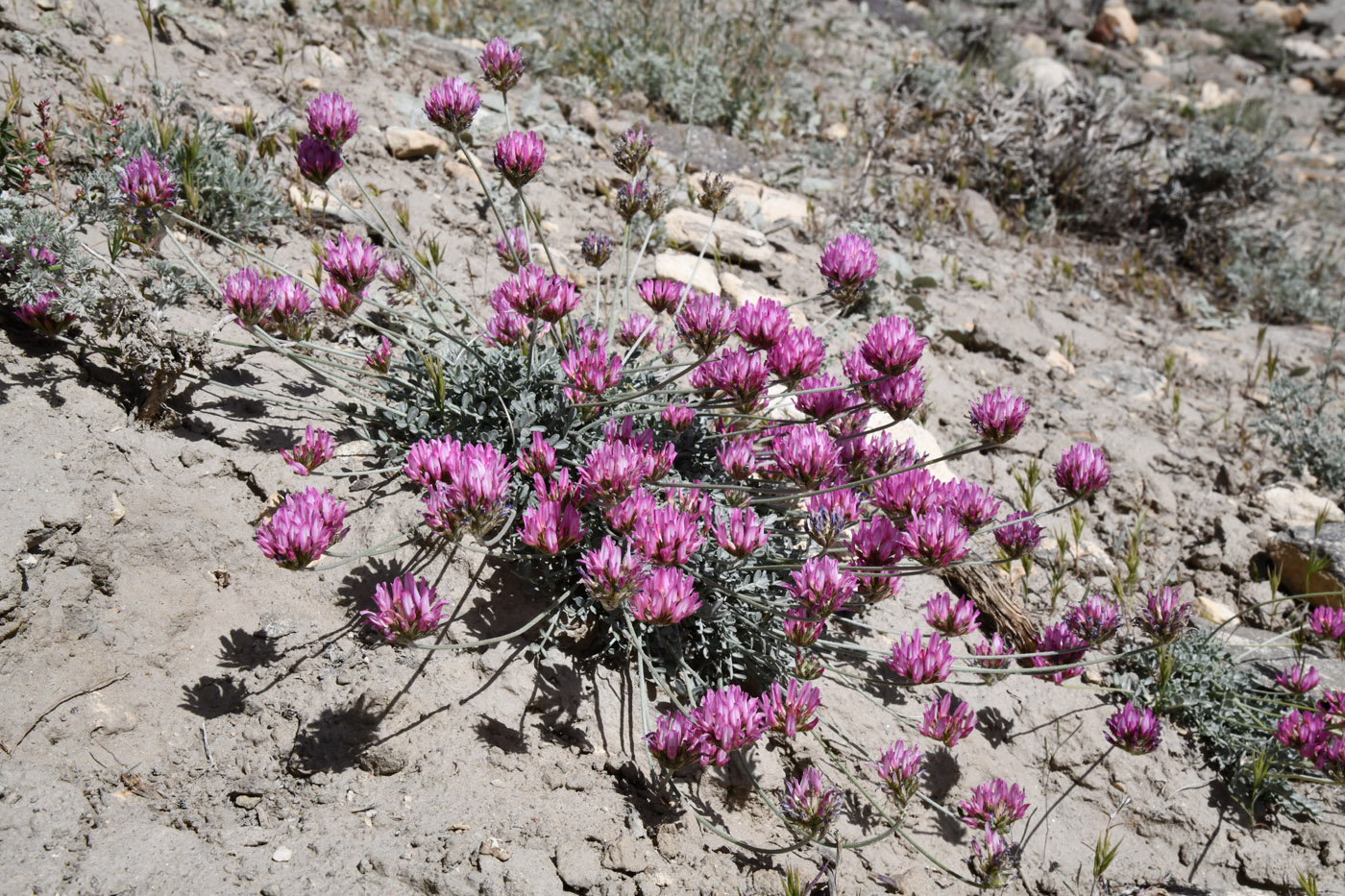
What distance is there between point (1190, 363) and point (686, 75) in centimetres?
418

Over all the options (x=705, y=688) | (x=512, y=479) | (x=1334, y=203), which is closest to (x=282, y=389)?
(x=512, y=479)

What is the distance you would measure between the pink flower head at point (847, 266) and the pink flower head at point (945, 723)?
4.63ft

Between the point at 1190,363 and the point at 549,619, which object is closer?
the point at 549,619

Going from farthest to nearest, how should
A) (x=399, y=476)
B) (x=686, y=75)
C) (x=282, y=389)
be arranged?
(x=686, y=75), (x=282, y=389), (x=399, y=476)

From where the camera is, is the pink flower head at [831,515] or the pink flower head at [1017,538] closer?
the pink flower head at [831,515]

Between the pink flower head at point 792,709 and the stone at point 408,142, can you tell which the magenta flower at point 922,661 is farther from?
the stone at point 408,142

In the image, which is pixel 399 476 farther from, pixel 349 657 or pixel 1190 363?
pixel 1190 363

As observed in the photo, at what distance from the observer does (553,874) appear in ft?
7.44

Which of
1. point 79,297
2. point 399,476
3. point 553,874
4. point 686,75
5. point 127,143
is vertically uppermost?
point 686,75

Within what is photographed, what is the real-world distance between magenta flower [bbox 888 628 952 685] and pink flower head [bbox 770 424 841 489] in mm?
570

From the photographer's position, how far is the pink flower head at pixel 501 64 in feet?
10.5

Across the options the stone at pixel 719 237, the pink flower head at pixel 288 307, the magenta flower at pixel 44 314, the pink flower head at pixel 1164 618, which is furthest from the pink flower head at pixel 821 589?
the stone at pixel 719 237

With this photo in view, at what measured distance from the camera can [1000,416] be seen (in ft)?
8.77

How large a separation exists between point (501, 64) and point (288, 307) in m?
1.25
